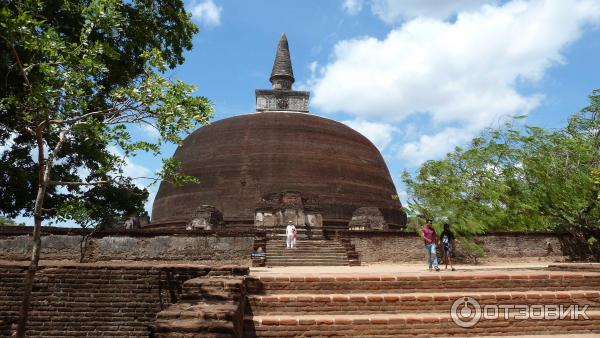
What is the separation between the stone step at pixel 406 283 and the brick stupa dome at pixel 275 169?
1341 centimetres

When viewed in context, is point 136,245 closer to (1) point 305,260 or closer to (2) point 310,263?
(1) point 305,260

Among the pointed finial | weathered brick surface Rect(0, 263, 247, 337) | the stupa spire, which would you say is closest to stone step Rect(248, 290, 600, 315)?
weathered brick surface Rect(0, 263, 247, 337)

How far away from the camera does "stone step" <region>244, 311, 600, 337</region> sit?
442cm

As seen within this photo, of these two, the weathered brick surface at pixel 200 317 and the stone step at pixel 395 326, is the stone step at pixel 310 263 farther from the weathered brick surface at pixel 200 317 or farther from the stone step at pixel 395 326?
the weathered brick surface at pixel 200 317

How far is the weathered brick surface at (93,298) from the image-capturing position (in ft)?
21.5

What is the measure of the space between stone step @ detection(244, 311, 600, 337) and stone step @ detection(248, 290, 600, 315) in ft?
0.32

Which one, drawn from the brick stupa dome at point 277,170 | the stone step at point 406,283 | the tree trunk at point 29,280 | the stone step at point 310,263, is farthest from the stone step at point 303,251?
the tree trunk at point 29,280

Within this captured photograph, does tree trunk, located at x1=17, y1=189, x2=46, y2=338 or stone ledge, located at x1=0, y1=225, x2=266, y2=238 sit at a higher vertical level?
stone ledge, located at x1=0, y1=225, x2=266, y2=238

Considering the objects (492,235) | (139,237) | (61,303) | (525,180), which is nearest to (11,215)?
(139,237)

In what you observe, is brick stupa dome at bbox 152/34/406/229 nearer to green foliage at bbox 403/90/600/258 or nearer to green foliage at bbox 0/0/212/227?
green foliage at bbox 403/90/600/258

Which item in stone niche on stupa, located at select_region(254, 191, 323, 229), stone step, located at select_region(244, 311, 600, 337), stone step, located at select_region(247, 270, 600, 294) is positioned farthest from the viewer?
stone niche on stupa, located at select_region(254, 191, 323, 229)

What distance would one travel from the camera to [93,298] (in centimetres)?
662

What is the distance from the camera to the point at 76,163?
33.7 feet

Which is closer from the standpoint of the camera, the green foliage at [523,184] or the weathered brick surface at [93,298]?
the weathered brick surface at [93,298]
